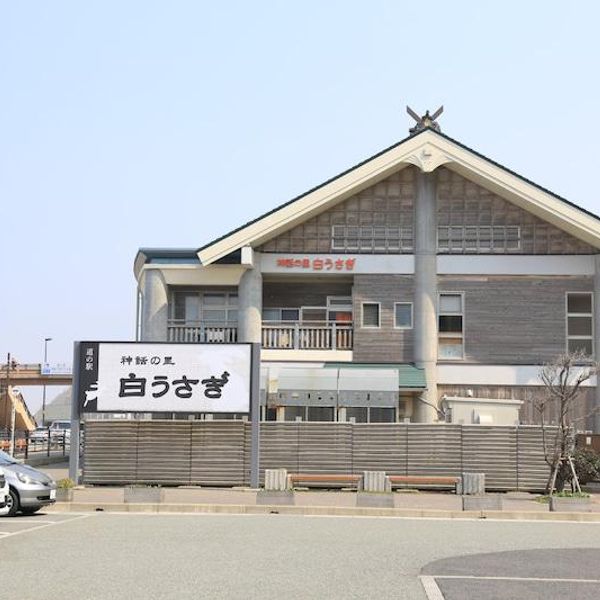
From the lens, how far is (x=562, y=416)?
23.1 meters

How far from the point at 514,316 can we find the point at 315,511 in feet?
44.2

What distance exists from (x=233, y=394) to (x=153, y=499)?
500cm

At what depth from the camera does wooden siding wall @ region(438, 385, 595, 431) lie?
3078 centimetres

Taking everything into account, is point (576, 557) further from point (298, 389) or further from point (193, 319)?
point (193, 319)

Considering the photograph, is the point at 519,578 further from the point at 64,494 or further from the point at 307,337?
the point at 307,337

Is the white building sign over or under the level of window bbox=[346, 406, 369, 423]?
over

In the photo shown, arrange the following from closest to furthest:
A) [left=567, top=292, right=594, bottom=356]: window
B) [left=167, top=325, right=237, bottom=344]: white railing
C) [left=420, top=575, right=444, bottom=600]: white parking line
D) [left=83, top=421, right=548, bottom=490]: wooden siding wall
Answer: [left=420, top=575, right=444, bottom=600]: white parking line
[left=83, top=421, right=548, bottom=490]: wooden siding wall
[left=567, top=292, right=594, bottom=356]: window
[left=167, top=325, right=237, bottom=344]: white railing

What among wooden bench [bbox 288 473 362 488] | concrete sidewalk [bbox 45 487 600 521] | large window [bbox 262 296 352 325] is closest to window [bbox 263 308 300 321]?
large window [bbox 262 296 352 325]

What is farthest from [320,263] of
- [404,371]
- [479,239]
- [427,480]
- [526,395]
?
[427,480]

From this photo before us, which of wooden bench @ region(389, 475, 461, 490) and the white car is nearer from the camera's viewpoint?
the white car

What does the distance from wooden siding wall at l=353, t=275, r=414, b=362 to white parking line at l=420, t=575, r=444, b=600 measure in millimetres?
20735

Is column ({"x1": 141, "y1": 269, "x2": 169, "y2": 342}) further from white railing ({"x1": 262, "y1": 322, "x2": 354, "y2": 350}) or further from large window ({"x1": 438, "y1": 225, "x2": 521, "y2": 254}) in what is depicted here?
large window ({"x1": 438, "y1": 225, "x2": 521, "y2": 254})

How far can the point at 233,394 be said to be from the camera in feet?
84.1

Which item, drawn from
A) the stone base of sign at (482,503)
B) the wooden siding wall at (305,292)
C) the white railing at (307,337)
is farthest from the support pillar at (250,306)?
the stone base of sign at (482,503)
